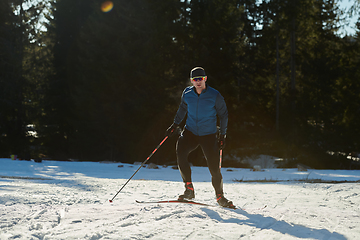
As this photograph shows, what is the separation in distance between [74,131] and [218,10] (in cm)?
1416

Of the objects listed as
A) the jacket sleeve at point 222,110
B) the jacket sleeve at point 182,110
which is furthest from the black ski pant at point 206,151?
the jacket sleeve at point 182,110

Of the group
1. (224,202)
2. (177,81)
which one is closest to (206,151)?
(224,202)

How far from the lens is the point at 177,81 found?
21.3m

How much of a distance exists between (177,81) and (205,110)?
16.8 m

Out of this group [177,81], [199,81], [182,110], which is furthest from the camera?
[177,81]

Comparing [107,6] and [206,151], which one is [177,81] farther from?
[206,151]

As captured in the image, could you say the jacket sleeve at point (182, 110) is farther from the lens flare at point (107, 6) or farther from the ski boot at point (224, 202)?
the lens flare at point (107, 6)

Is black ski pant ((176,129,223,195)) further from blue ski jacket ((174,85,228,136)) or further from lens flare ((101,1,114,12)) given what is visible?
lens flare ((101,1,114,12))

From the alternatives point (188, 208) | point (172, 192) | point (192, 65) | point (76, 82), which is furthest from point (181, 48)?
point (188, 208)

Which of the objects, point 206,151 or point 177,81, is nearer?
point 206,151

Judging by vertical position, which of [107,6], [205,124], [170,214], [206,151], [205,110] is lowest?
[170,214]

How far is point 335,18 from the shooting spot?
24.0 m

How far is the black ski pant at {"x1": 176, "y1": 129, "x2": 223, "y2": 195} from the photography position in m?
4.66

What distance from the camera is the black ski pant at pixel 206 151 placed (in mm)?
4664
